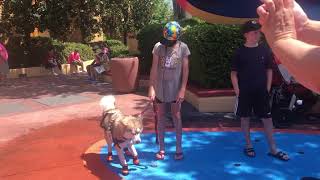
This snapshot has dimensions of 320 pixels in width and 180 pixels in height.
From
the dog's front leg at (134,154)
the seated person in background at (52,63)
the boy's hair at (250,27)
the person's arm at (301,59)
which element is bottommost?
the dog's front leg at (134,154)

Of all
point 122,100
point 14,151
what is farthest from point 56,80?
point 14,151

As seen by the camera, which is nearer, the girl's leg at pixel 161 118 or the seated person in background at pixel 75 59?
the girl's leg at pixel 161 118

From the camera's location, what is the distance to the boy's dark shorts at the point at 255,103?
586 centimetres

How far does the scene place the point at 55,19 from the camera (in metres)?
19.4

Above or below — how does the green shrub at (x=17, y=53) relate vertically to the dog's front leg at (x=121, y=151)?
above

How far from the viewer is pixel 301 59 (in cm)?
235

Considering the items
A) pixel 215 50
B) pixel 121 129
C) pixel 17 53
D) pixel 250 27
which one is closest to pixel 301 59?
pixel 121 129

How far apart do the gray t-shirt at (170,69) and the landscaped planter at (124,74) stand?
21.1 feet

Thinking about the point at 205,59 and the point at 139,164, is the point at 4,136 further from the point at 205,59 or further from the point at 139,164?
the point at 205,59

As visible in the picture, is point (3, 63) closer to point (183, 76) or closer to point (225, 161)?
point (183, 76)

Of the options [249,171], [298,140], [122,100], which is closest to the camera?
[249,171]

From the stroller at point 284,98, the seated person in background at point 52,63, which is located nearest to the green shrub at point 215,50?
the stroller at point 284,98

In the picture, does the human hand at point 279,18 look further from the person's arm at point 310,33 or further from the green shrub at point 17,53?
the green shrub at point 17,53

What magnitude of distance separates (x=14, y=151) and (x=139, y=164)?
7.06 ft
